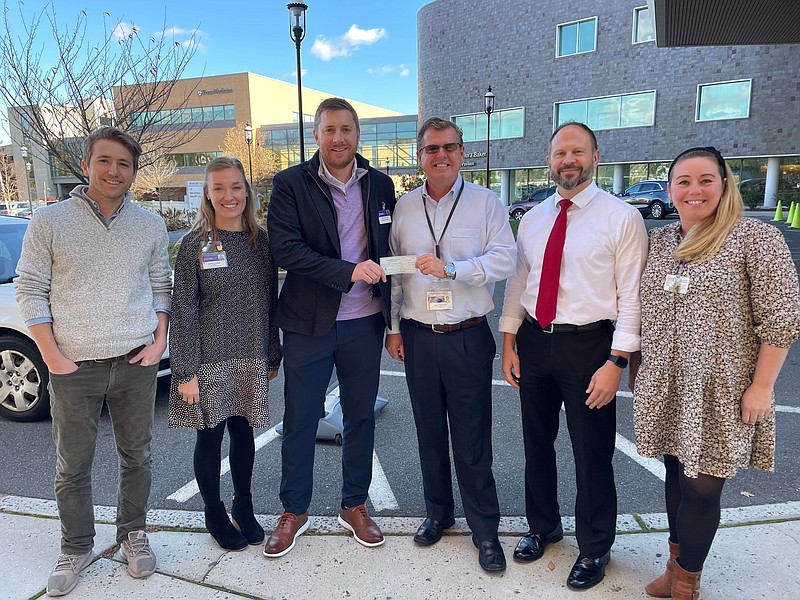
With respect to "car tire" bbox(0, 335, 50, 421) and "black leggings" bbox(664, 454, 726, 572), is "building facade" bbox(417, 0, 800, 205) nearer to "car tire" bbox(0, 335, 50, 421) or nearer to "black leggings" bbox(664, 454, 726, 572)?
"car tire" bbox(0, 335, 50, 421)

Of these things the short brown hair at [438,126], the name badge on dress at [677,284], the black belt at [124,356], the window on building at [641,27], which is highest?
the window on building at [641,27]

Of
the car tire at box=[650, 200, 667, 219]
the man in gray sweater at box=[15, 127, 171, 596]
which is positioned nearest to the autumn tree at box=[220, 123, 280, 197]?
the car tire at box=[650, 200, 667, 219]

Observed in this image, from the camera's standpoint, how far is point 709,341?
2.14 m

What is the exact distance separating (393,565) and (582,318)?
1.57m

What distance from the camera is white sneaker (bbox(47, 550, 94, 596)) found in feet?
8.26

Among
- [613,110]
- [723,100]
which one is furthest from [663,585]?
[613,110]

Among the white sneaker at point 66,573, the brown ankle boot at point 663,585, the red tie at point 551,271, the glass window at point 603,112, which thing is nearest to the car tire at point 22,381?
the white sneaker at point 66,573

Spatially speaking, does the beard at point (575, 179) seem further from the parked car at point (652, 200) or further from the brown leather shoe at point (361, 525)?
the parked car at point (652, 200)

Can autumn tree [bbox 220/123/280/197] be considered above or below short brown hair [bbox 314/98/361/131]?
above

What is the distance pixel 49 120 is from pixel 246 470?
356 inches

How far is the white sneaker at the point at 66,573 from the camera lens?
2.52 m

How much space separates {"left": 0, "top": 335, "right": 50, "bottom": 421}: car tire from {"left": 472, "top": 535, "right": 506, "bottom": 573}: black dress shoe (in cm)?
398

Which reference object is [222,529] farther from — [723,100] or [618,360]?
[723,100]

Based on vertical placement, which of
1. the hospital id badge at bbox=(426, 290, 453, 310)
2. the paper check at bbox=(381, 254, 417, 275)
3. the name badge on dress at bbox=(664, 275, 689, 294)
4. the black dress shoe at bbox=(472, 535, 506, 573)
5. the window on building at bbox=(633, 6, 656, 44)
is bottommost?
the black dress shoe at bbox=(472, 535, 506, 573)
